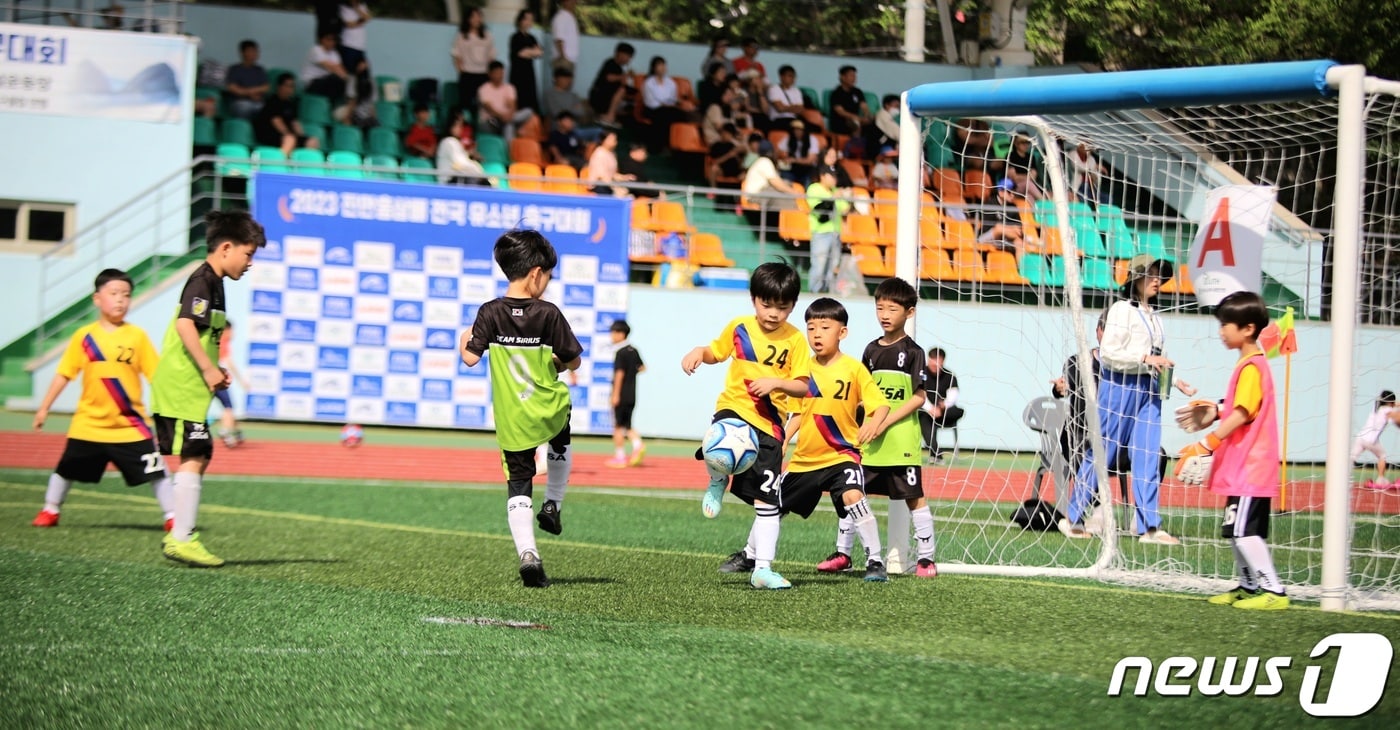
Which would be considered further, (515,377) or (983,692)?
(515,377)

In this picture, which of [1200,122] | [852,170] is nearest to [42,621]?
[1200,122]

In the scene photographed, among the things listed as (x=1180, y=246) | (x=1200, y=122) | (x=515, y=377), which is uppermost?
(x=1200, y=122)

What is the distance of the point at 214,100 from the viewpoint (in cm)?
2095

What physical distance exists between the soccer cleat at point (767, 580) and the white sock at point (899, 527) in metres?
1.16

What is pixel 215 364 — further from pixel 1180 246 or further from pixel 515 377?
pixel 1180 246

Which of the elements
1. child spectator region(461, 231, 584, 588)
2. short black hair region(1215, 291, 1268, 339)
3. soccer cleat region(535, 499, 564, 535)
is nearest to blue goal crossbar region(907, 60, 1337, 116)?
short black hair region(1215, 291, 1268, 339)

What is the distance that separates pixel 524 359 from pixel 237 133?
49.1 ft

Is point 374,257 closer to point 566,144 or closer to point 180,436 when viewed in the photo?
point 566,144

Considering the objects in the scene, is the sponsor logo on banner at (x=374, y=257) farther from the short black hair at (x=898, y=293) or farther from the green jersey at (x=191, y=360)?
the short black hair at (x=898, y=293)

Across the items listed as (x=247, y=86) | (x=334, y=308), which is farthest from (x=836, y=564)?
(x=247, y=86)

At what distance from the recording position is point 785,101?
2422cm

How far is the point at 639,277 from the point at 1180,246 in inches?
446

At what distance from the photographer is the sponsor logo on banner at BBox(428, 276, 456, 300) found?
64.2 ft

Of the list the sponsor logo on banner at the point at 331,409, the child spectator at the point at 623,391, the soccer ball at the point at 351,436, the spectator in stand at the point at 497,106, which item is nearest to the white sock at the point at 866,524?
the child spectator at the point at 623,391
